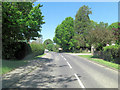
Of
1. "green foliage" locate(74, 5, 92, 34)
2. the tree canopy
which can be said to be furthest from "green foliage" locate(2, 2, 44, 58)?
"green foliage" locate(74, 5, 92, 34)

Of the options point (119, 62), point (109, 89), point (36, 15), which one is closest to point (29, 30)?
point (36, 15)

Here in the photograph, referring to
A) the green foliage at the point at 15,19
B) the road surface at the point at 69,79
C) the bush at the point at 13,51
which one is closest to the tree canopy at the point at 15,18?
the green foliage at the point at 15,19

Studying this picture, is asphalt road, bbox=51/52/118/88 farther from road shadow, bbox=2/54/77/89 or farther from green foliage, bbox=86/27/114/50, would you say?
green foliage, bbox=86/27/114/50

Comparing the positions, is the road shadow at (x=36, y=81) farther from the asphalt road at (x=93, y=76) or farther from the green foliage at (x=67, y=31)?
the green foliage at (x=67, y=31)

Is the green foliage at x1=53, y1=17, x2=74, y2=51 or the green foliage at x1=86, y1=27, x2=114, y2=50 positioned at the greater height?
the green foliage at x1=53, y1=17, x2=74, y2=51

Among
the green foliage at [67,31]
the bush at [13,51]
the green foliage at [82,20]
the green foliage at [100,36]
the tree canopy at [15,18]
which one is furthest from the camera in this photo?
the green foliage at [67,31]

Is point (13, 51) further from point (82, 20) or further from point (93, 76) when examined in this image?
point (82, 20)

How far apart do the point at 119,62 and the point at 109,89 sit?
10.3 metres

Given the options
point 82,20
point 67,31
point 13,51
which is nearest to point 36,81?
point 13,51

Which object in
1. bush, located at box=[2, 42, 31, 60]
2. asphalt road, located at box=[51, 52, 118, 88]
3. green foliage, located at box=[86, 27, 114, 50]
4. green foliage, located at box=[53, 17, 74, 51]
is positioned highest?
green foliage, located at box=[53, 17, 74, 51]

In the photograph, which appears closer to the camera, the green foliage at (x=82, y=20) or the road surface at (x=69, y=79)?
the road surface at (x=69, y=79)

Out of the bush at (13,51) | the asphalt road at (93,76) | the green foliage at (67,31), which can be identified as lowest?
the asphalt road at (93,76)

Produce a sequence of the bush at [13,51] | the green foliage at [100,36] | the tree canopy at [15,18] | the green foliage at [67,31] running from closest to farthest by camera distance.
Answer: the tree canopy at [15,18] < the bush at [13,51] < the green foliage at [100,36] < the green foliage at [67,31]

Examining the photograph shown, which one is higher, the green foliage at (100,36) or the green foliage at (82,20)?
the green foliage at (82,20)
